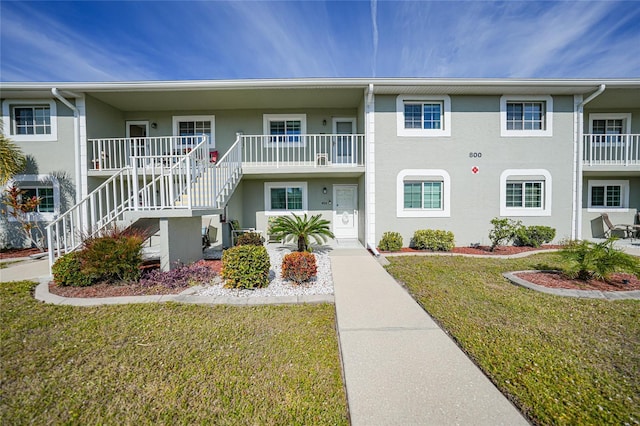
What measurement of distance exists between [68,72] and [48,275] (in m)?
7.40

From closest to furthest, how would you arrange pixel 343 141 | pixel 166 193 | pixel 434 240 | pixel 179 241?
pixel 166 193 → pixel 179 241 → pixel 434 240 → pixel 343 141

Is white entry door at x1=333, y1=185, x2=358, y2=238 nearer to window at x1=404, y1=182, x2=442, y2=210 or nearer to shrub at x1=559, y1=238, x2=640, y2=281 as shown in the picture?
window at x1=404, y1=182, x2=442, y2=210

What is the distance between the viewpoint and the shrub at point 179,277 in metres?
5.41

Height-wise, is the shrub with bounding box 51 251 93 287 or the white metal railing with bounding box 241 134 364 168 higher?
the white metal railing with bounding box 241 134 364 168

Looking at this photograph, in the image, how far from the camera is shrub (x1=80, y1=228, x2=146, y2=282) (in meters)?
5.21

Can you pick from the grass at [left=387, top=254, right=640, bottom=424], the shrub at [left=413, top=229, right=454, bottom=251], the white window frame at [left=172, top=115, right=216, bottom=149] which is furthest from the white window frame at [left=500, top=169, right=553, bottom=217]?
the white window frame at [left=172, top=115, right=216, bottom=149]

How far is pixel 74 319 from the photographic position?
158 inches

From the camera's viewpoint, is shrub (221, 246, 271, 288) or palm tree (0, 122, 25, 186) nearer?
shrub (221, 246, 271, 288)

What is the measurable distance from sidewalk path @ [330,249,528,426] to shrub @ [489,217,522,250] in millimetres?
6202

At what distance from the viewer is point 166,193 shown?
6.28 m

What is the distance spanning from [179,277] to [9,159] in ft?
27.2

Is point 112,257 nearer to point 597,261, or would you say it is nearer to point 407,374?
point 407,374

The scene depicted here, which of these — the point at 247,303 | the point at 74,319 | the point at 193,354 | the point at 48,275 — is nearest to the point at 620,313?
the point at 247,303

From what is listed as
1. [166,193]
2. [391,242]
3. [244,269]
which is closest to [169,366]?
[244,269]
